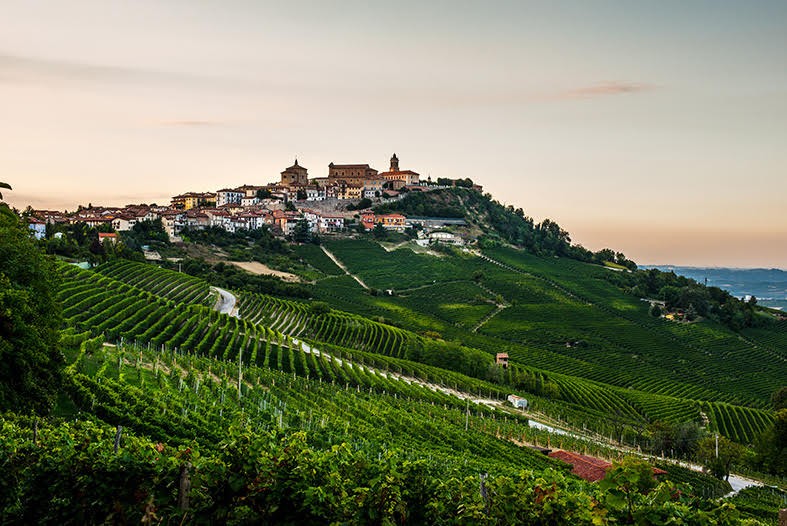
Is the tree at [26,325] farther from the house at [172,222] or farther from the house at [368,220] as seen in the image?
the house at [368,220]

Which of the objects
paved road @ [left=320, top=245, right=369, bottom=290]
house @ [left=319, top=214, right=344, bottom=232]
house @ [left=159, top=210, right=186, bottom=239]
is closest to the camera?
paved road @ [left=320, top=245, right=369, bottom=290]

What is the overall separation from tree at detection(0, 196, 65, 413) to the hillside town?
234 feet

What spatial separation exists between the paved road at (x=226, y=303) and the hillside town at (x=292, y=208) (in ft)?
102

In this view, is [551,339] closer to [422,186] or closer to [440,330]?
[440,330]

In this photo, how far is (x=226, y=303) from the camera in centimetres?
5972

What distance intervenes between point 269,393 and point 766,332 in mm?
82052

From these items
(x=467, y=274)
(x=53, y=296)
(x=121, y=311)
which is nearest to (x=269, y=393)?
(x=53, y=296)

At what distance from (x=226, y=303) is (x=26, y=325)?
46.4m

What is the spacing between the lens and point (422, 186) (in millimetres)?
150625

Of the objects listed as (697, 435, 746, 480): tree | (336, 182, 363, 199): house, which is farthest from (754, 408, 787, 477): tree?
(336, 182, 363, 199): house

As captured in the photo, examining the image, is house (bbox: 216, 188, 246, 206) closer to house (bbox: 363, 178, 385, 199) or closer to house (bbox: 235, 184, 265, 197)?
house (bbox: 235, 184, 265, 197)

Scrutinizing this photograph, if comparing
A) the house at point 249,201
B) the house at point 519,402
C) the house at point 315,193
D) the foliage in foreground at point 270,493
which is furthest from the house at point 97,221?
the foliage in foreground at point 270,493

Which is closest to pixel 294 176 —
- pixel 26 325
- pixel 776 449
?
pixel 776 449

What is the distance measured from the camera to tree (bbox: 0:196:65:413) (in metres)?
13.6
